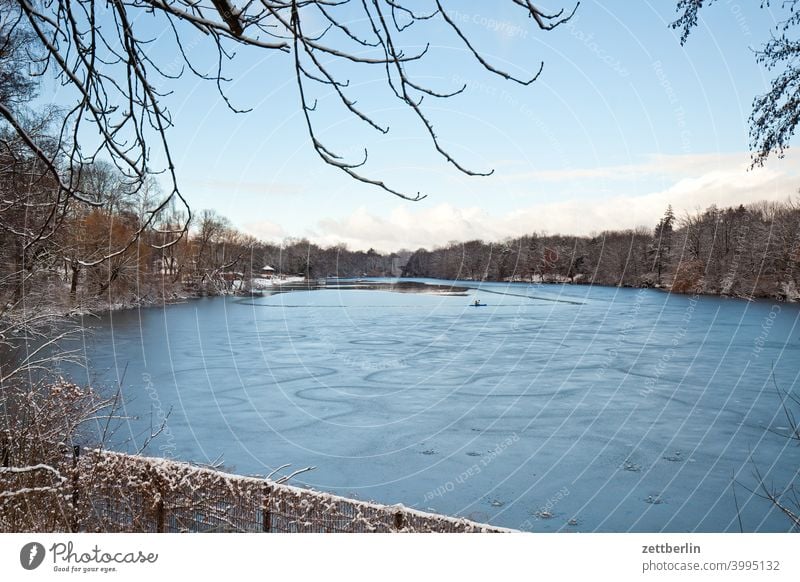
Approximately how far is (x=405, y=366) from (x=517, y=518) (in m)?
7.63

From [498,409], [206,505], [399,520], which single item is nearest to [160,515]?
[206,505]

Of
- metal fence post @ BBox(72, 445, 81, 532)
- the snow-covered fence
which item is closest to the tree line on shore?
the snow-covered fence

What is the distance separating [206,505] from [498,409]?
5877 mm

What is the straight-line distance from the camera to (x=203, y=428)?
8.43 meters

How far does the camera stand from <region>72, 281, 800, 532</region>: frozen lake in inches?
243

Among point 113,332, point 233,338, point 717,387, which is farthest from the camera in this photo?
point 233,338

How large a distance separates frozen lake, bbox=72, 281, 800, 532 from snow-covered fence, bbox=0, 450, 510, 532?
166 centimetres

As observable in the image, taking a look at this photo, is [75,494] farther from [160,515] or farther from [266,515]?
[266,515]

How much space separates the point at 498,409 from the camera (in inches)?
379

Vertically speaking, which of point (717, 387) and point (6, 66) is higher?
point (6, 66)

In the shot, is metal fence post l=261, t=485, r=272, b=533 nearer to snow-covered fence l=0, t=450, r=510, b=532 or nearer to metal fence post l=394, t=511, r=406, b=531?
snow-covered fence l=0, t=450, r=510, b=532

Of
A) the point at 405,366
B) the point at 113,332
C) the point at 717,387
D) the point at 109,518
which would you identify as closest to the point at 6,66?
the point at 109,518
